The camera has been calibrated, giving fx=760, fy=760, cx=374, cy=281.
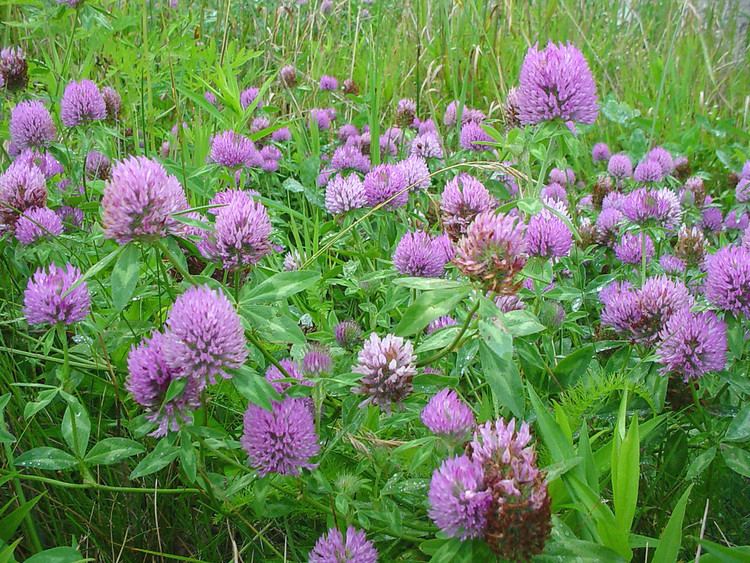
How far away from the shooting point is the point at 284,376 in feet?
4.10

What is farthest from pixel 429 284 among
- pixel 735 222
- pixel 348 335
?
pixel 735 222

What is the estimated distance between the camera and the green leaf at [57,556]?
1.18 m

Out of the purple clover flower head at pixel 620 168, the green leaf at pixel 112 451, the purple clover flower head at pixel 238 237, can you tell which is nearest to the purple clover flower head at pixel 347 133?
the purple clover flower head at pixel 620 168

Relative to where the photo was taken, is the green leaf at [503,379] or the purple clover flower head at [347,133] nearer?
the green leaf at [503,379]

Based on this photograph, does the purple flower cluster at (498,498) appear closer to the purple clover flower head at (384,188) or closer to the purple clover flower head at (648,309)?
the purple clover flower head at (648,309)

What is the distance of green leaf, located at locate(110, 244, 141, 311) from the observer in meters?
1.04

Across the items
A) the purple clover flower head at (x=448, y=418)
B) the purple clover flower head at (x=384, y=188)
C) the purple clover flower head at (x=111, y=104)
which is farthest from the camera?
the purple clover flower head at (x=111, y=104)

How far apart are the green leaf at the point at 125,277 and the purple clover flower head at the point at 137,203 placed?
0.08 ft

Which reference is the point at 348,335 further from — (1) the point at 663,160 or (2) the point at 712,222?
(1) the point at 663,160

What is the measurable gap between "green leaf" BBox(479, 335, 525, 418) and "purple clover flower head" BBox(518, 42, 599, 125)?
24.7 inches

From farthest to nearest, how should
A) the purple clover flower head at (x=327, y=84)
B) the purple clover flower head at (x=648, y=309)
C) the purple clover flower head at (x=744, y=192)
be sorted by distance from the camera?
the purple clover flower head at (x=327, y=84) < the purple clover flower head at (x=744, y=192) < the purple clover flower head at (x=648, y=309)

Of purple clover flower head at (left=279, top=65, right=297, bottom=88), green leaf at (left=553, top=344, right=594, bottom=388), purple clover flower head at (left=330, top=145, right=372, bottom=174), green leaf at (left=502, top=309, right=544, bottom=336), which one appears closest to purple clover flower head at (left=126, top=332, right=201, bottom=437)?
green leaf at (left=502, top=309, right=544, bottom=336)

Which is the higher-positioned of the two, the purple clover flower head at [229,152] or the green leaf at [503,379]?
the purple clover flower head at [229,152]

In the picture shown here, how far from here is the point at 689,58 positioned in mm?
4621
